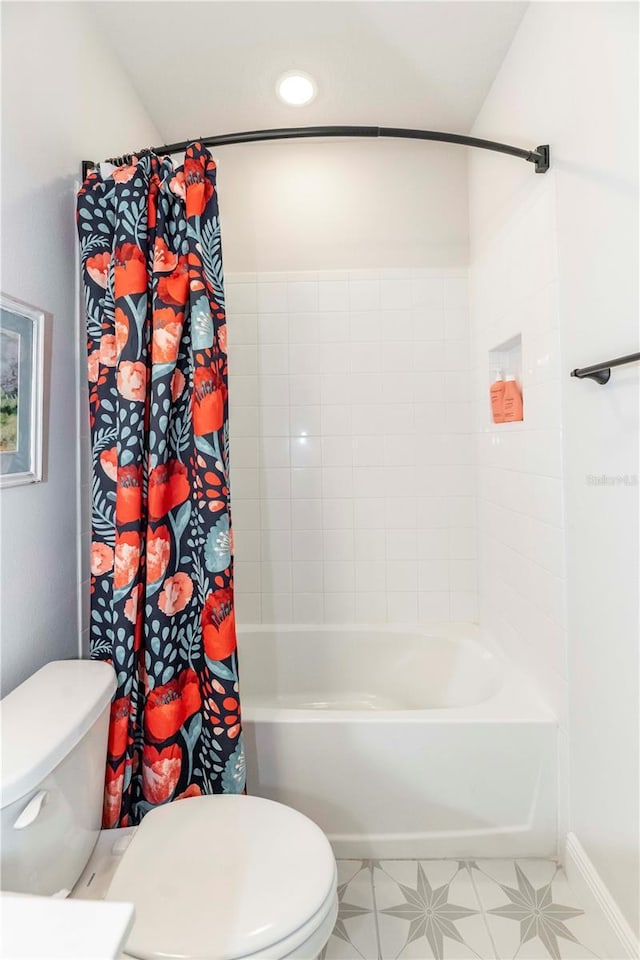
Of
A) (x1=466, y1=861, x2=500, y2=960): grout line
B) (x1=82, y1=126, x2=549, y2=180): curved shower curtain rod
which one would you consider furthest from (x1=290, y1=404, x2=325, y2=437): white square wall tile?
(x1=466, y1=861, x2=500, y2=960): grout line

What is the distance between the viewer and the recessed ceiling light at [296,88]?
191cm

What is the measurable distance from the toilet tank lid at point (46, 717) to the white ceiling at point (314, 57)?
190 centimetres

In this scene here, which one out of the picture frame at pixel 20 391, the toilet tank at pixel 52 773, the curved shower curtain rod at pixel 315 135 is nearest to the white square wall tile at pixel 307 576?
the toilet tank at pixel 52 773

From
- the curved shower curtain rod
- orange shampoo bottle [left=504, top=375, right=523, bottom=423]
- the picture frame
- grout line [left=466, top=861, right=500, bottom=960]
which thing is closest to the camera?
the picture frame

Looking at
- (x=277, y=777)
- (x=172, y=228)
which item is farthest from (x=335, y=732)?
(x=172, y=228)

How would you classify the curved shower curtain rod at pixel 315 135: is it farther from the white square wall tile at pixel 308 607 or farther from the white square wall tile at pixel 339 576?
the white square wall tile at pixel 308 607

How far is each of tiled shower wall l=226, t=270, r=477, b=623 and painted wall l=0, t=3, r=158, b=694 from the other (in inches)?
39.1

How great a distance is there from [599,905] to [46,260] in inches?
84.5

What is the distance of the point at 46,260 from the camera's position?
1.35 metres

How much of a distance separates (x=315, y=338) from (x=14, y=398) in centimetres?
149

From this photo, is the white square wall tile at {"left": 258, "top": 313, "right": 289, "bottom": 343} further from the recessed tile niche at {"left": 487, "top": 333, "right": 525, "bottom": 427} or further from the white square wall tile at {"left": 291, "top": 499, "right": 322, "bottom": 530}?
the recessed tile niche at {"left": 487, "top": 333, "right": 525, "bottom": 427}

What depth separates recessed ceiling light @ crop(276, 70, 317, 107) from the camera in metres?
1.91

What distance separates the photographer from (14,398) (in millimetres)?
1169

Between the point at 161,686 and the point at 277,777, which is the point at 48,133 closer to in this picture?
the point at 161,686
